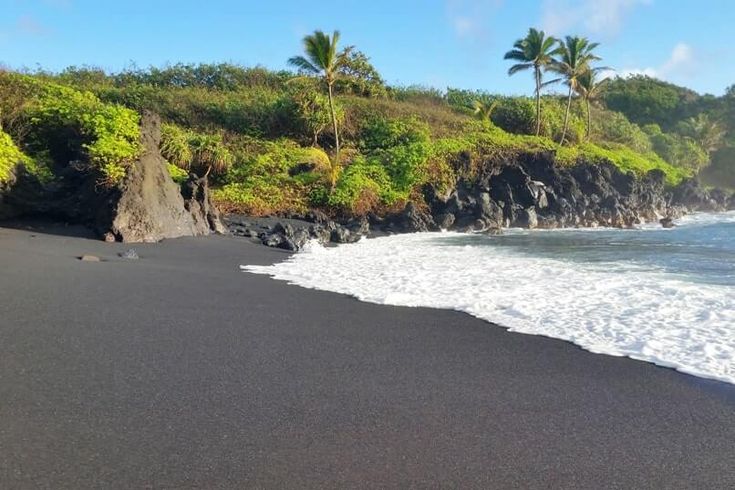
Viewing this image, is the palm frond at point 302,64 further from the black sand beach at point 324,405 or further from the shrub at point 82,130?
the black sand beach at point 324,405

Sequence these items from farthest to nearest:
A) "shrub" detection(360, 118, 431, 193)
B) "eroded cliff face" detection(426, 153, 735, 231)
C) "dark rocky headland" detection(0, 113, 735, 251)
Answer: "shrub" detection(360, 118, 431, 193), "eroded cliff face" detection(426, 153, 735, 231), "dark rocky headland" detection(0, 113, 735, 251)

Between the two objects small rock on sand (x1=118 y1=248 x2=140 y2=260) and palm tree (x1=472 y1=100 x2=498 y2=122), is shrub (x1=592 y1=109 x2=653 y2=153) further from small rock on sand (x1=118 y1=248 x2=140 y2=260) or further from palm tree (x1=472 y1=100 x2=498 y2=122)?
small rock on sand (x1=118 y1=248 x2=140 y2=260)

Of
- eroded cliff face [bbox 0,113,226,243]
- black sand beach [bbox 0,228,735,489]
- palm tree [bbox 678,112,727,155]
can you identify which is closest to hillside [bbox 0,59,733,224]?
eroded cliff face [bbox 0,113,226,243]

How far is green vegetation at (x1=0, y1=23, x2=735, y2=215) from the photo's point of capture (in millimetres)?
16891

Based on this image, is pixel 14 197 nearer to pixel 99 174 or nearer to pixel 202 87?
pixel 99 174

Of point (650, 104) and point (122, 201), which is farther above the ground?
point (650, 104)

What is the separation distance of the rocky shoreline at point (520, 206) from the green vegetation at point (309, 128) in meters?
0.85

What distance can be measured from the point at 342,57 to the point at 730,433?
22576 millimetres

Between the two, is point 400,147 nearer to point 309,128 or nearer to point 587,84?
point 309,128

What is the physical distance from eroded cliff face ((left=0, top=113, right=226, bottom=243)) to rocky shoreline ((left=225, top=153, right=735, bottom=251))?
98.4 inches

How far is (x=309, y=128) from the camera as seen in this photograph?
2809 centimetres

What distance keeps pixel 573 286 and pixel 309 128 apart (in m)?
21.1

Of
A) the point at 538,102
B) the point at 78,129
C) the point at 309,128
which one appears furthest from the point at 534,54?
the point at 78,129

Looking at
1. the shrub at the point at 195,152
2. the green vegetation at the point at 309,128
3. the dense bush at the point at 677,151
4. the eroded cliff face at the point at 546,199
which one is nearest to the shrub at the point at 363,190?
the green vegetation at the point at 309,128
